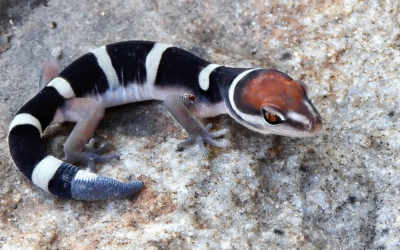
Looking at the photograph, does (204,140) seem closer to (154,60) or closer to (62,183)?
(154,60)

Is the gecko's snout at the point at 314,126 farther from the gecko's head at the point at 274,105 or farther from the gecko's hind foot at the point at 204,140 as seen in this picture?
the gecko's hind foot at the point at 204,140

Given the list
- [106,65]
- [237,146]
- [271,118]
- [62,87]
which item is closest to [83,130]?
[62,87]

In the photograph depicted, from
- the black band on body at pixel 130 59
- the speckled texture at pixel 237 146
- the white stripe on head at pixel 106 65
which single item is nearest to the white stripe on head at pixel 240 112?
the speckled texture at pixel 237 146

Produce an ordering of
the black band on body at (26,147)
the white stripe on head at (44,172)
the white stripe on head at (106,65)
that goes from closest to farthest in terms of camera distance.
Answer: the white stripe on head at (44,172) < the black band on body at (26,147) < the white stripe on head at (106,65)

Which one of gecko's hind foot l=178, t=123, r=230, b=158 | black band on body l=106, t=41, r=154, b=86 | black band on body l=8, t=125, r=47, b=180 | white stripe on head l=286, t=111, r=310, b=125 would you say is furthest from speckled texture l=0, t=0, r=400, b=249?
white stripe on head l=286, t=111, r=310, b=125

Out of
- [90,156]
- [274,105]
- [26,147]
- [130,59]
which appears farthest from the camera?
[130,59]

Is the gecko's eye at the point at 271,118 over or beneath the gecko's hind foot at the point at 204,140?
over

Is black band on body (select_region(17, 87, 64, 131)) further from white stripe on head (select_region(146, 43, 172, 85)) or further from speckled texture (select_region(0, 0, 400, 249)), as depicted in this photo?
white stripe on head (select_region(146, 43, 172, 85))
